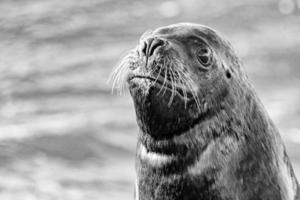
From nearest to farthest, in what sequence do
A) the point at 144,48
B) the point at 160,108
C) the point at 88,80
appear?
the point at 160,108
the point at 144,48
the point at 88,80

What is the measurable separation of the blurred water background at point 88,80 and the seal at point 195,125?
4.74 m

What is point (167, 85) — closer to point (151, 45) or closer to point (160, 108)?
point (160, 108)

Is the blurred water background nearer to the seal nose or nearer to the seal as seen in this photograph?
the seal

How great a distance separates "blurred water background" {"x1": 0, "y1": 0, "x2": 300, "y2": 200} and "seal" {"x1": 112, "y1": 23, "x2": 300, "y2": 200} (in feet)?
15.6

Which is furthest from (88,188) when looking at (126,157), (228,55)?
(228,55)

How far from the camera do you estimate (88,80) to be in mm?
16078

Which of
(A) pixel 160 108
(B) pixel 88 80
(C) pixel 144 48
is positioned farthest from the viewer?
(B) pixel 88 80

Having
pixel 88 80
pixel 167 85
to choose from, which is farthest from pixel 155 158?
pixel 88 80

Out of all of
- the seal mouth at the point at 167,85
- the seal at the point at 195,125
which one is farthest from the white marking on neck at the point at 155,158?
the seal mouth at the point at 167,85

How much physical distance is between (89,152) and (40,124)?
1.31 metres

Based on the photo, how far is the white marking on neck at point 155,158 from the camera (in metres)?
6.89

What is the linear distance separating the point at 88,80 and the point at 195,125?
935 centimetres

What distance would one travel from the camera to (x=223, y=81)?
6.95m

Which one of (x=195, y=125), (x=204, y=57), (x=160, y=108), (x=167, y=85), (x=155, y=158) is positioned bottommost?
(x=155, y=158)
